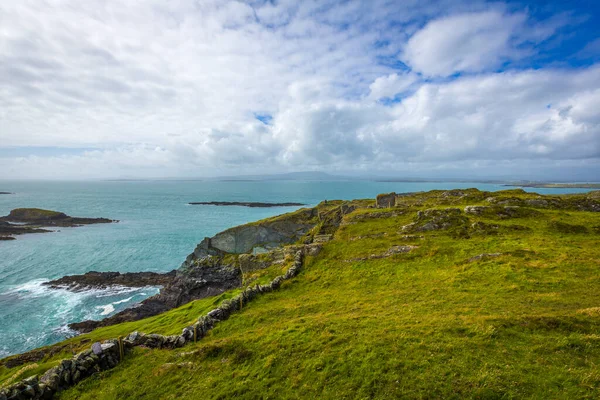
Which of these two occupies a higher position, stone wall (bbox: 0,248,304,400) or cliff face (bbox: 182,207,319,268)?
stone wall (bbox: 0,248,304,400)

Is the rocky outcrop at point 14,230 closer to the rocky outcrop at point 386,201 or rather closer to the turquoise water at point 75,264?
the turquoise water at point 75,264

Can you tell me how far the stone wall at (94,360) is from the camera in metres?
12.2

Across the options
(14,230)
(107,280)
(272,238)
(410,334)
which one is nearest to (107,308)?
(107,280)

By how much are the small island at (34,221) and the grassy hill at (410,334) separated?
378 ft

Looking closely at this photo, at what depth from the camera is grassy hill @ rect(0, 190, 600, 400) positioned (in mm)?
10758

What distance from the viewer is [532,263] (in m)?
22.0

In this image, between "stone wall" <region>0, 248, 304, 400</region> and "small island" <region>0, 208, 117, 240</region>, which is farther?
"small island" <region>0, 208, 117, 240</region>

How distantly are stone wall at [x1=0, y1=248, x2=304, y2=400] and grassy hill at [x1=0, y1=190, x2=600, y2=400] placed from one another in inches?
24.3

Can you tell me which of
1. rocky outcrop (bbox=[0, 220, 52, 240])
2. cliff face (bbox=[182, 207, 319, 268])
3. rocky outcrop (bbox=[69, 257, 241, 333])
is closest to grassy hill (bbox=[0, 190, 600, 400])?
rocky outcrop (bbox=[69, 257, 241, 333])

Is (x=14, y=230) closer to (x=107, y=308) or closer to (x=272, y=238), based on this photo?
(x=107, y=308)

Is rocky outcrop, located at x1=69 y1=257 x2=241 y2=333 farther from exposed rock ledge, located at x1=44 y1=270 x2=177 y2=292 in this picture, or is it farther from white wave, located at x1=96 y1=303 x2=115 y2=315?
white wave, located at x1=96 y1=303 x2=115 y2=315

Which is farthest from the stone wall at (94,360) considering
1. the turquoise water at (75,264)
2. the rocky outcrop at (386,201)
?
the rocky outcrop at (386,201)

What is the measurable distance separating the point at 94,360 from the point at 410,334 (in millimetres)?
16876

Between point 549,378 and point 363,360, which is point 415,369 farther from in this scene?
point 549,378
